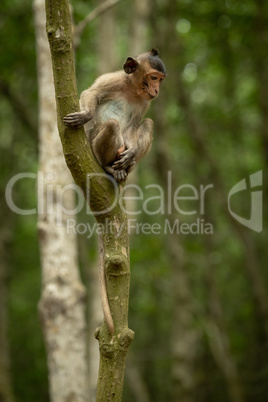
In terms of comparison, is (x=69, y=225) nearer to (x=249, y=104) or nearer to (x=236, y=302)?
(x=249, y=104)

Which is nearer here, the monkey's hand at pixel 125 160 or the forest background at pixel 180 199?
the monkey's hand at pixel 125 160

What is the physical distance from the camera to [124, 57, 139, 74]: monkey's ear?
16.8ft

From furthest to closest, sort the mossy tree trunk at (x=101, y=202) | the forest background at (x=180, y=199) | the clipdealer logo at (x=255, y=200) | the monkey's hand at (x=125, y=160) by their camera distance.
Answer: the clipdealer logo at (x=255, y=200)
the forest background at (x=180, y=199)
the monkey's hand at (x=125, y=160)
the mossy tree trunk at (x=101, y=202)

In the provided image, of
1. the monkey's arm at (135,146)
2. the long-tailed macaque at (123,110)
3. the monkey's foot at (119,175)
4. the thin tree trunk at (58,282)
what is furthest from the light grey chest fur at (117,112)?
the thin tree trunk at (58,282)

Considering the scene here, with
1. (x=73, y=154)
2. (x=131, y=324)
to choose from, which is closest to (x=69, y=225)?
(x=73, y=154)

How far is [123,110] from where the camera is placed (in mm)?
5328

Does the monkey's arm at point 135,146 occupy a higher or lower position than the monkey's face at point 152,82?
lower

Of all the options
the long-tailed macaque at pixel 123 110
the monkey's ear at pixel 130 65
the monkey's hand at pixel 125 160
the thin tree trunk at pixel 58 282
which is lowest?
the thin tree trunk at pixel 58 282

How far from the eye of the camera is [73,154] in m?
3.32

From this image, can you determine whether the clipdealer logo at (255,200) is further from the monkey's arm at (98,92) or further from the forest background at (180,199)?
the monkey's arm at (98,92)

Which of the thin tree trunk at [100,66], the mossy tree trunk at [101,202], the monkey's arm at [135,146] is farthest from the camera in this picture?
the thin tree trunk at [100,66]

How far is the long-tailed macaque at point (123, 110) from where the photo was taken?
4.66 metres

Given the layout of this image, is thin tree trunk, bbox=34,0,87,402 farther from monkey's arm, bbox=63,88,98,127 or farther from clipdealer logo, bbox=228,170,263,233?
clipdealer logo, bbox=228,170,263,233

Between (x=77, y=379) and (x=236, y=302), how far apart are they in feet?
42.2
